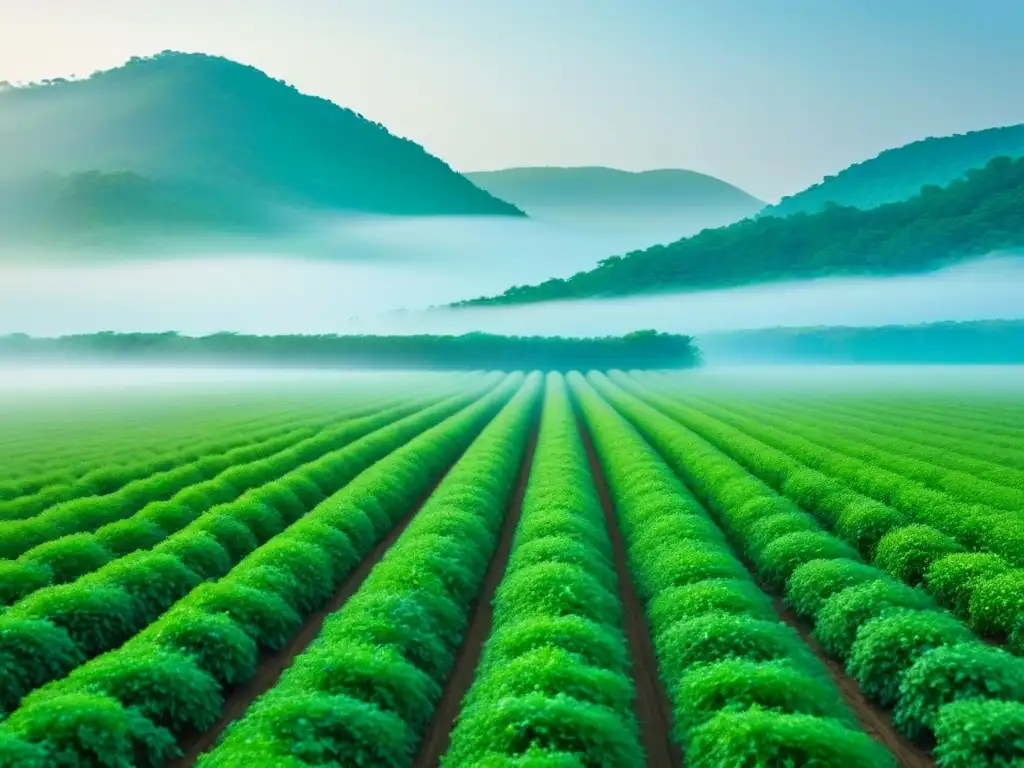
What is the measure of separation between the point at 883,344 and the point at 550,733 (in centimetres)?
16926

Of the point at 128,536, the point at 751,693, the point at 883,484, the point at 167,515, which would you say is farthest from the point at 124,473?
the point at 751,693

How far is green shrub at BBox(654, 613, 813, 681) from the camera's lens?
398 inches

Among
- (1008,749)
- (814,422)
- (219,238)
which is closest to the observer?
(1008,749)

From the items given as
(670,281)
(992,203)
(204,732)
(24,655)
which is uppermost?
(992,203)

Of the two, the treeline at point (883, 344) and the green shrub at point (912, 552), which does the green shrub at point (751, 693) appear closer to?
the green shrub at point (912, 552)

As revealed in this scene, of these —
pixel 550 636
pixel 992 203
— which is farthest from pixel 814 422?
pixel 992 203

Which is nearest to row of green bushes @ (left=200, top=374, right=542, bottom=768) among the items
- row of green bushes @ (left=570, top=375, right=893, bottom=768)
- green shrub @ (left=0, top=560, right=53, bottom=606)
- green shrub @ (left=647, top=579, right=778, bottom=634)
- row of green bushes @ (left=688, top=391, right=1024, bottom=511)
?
row of green bushes @ (left=570, top=375, right=893, bottom=768)

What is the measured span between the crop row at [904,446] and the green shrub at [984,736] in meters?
12.2

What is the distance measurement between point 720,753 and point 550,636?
9.88 feet

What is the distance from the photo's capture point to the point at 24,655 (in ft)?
35.9

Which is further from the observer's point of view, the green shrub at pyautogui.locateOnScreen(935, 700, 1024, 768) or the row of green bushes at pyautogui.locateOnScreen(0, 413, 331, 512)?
the row of green bushes at pyautogui.locateOnScreen(0, 413, 331, 512)

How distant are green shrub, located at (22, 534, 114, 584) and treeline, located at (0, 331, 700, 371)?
112107mm

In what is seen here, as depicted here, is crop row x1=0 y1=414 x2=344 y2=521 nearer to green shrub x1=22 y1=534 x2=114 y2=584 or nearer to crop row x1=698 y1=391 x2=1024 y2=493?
green shrub x1=22 y1=534 x2=114 y2=584

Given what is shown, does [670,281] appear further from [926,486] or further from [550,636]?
[550,636]
